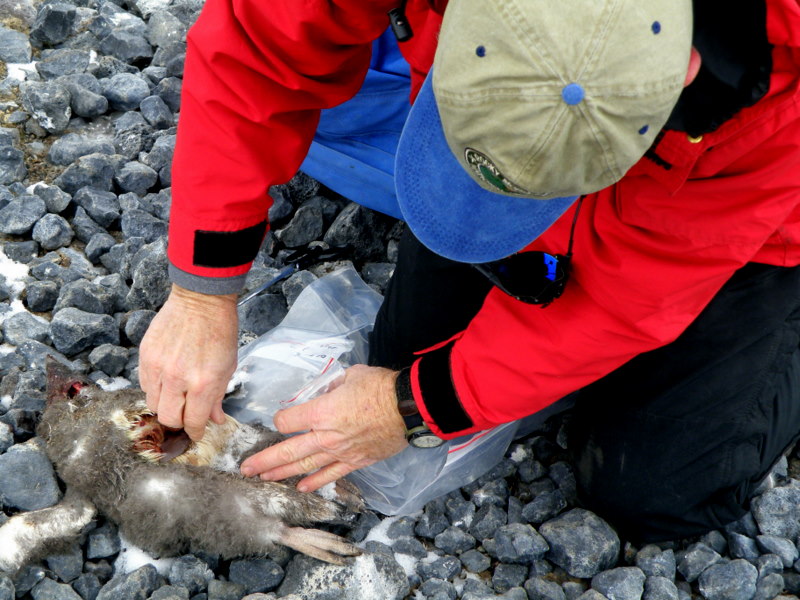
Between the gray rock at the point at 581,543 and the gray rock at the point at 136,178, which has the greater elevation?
the gray rock at the point at 136,178

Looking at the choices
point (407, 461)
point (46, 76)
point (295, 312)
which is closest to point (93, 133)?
point (46, 76)

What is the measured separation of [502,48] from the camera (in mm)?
1364

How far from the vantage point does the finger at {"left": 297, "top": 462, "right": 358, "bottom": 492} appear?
2375 mm

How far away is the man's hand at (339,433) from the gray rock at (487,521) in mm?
353

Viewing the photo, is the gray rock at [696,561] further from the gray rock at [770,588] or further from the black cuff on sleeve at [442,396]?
the black cuff on sleeve at [442,396]

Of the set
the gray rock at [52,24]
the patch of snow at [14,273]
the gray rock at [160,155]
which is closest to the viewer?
the patch of snow at [14,273]

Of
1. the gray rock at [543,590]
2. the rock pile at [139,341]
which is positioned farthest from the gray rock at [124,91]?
the gray rock at [543,590]

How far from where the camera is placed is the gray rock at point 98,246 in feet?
10.2

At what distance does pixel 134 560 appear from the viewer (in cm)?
228

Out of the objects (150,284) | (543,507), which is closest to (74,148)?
(150,284)

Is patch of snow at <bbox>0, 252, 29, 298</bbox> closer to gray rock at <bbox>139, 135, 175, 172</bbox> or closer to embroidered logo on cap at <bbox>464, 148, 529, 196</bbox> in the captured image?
gray rock at <bbox>139, 135, 175, 172</bbox>

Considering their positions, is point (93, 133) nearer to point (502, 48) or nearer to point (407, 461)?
point (407, 461)

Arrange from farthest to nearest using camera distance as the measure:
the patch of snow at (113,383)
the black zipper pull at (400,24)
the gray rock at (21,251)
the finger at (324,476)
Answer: the gray rock at (21,251) → the patch of snow at (113,383) → the finger at (324,476) → the black zipper pull at (400,24)

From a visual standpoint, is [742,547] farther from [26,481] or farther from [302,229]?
[26,481]
